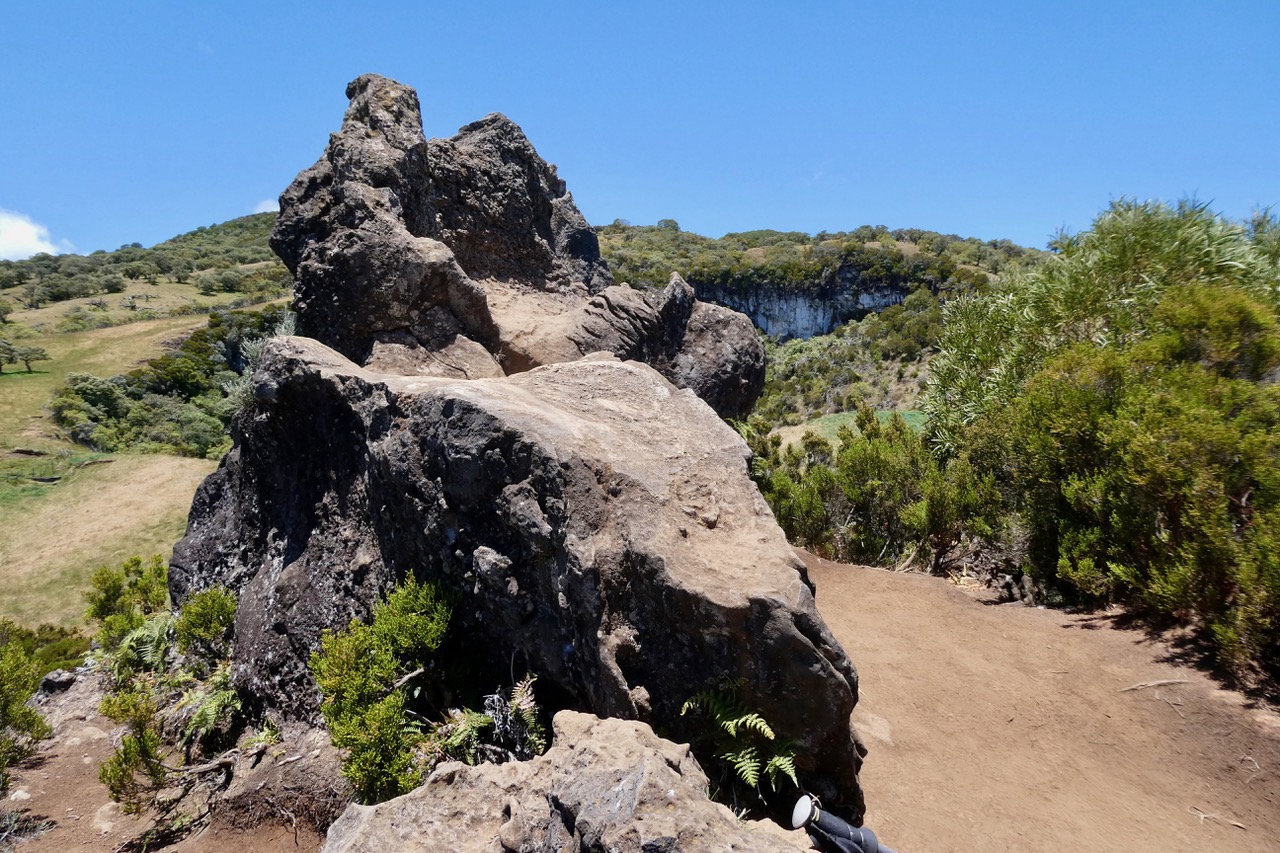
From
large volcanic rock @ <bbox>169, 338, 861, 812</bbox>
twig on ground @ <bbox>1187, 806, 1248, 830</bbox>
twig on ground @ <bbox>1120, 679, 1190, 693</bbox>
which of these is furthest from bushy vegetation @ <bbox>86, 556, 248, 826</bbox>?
twig on ground @ <bbox>1120, 679, 1190, 693</bbox>

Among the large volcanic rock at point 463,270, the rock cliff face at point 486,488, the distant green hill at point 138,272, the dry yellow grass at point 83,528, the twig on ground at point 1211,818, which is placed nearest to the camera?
the rock cliff face at point 486,488

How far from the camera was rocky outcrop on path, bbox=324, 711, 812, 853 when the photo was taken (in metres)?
2.86

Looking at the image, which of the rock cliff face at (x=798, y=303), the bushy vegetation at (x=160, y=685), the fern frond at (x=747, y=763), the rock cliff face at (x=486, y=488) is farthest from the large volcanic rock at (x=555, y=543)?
the rock cliff face at (x=798, y=303)

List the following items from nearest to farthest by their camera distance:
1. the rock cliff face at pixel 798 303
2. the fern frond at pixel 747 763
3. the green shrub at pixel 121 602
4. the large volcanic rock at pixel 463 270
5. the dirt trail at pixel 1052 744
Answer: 1. the fern frond at pixel 747 763
2. the dirt trail at pixel 1052 744
3. the green shrub at pixel 121 602
4. the large volcanic rock at pixel 463 270
5. the rock cliff face at pixel 798 303

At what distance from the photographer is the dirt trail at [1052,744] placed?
5.05 m

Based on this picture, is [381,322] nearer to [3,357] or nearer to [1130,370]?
[1130,370]

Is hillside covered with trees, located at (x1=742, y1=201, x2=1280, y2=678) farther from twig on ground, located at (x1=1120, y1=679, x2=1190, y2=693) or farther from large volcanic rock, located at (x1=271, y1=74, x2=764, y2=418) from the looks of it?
large volcanic rock, located at (x1=271, y1=74, x2=764, y2=418)

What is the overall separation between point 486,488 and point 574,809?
2.50m

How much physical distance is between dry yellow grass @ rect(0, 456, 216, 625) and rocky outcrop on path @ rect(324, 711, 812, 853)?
1930 centimetres

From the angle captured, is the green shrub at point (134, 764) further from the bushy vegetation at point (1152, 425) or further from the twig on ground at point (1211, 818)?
the bushy vegetation at point (1152, 425)

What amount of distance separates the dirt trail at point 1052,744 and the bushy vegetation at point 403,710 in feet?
8.77

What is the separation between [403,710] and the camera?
185 inches

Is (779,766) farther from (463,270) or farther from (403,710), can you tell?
(463,270)

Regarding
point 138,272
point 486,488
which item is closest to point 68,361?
point 138,272
